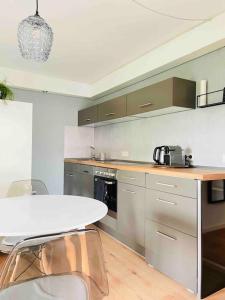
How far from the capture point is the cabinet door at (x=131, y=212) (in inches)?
91.5

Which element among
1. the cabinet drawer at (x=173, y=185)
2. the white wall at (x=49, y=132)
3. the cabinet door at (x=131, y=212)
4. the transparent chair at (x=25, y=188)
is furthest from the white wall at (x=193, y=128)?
the transparent chair at (x=25, y=188)

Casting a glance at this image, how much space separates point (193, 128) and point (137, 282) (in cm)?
161

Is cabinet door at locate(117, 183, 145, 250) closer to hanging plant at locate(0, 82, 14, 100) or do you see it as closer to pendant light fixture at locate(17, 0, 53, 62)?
pendant light fixture at locate(17, 0, 53, 62)

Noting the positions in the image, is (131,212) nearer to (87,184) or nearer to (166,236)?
(166,236)

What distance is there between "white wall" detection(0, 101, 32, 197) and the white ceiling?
0.79 metres

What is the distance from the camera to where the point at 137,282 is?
1906 mm

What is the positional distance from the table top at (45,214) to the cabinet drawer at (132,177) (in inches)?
29.1

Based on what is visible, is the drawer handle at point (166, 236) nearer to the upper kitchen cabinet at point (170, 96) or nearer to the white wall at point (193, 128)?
the white wall at point (193, 128)

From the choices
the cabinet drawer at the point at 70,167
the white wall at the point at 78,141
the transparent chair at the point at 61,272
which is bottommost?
the transparent chair at the point at 61,272

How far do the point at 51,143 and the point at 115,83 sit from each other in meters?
1.54

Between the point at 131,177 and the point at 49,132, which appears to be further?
the point at 49,132

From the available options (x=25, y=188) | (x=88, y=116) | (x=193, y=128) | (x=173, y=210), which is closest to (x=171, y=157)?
(x=193, y=128)

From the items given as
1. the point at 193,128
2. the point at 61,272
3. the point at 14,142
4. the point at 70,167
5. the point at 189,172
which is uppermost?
the point at 193,128

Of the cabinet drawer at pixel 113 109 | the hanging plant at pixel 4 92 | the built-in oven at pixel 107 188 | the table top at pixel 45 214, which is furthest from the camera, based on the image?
the cabinet drawer at pixel 113 109
